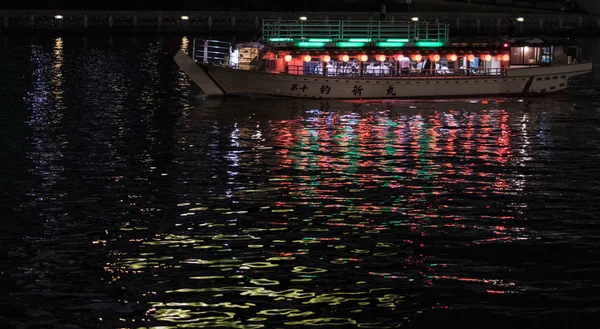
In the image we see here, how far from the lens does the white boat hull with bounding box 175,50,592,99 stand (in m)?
72.6

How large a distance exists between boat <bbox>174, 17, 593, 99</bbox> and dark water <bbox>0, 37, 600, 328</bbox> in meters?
6.49

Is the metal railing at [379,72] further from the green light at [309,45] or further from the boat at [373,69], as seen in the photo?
the green light at [309,45]

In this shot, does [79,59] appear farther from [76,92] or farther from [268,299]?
[268,299]

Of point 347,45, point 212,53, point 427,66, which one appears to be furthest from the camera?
point 212,53

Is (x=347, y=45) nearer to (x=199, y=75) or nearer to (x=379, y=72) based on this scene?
(x=379, y=72)

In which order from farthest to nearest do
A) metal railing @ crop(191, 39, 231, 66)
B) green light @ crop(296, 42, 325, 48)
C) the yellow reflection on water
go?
green light @ crop(296, 42, 325, 48) < metal railing @ crop(191, 39, 231, 66) < the yellow reflection on water

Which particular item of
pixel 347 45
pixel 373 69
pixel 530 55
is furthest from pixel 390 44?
pixel 530 55

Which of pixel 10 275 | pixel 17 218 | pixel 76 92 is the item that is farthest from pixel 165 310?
pixel 76 92

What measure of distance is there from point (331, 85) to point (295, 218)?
37.0 metres

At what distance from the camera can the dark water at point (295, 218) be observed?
2801 cm

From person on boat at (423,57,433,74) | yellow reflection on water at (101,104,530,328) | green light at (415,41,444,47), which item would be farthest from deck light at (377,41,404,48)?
yellow reflection on water at (101,104,530,328)

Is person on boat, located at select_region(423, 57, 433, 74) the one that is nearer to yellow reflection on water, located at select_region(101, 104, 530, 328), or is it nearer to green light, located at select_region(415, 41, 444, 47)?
green light, located at select_region(415, 41, 444, 47)

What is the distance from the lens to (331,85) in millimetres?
73500

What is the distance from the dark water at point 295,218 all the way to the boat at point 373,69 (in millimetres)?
6486
